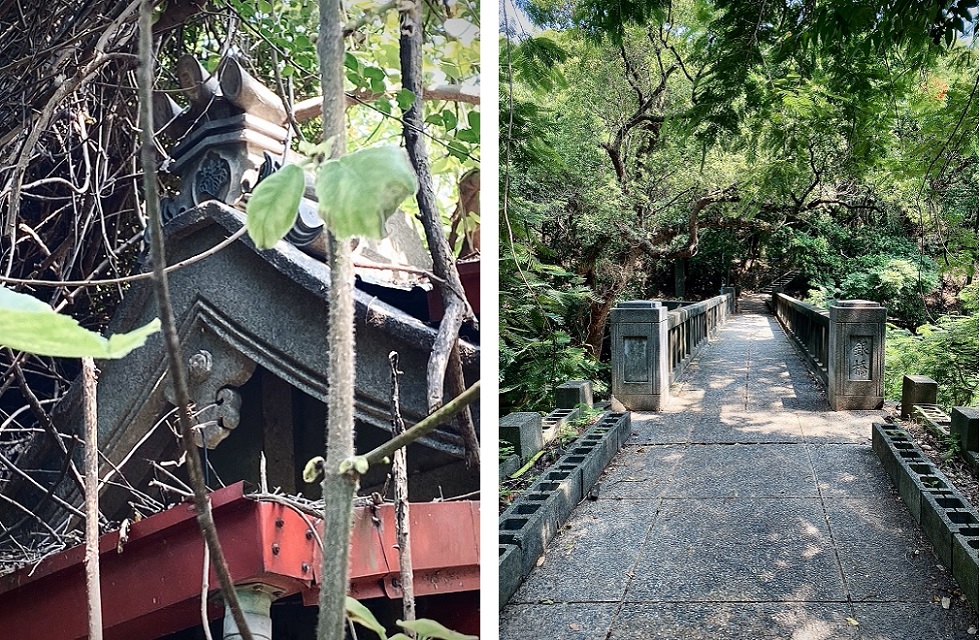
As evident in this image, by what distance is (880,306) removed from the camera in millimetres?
1674

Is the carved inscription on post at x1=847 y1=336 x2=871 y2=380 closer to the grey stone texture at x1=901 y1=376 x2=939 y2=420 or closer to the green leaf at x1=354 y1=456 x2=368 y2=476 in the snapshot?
the grey stone texture at x1=901 y1=376 x2=939 y2=420

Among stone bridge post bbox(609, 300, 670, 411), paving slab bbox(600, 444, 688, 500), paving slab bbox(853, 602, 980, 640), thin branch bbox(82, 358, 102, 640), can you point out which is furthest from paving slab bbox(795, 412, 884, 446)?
thin branch bbox(82, 358, 102, 640)

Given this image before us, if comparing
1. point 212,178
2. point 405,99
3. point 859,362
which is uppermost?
point 405,99

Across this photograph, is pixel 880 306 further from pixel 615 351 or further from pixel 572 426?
pixel 615 351

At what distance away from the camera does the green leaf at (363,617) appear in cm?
80

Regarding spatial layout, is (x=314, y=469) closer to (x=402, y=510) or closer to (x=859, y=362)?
(x=402, y=510)

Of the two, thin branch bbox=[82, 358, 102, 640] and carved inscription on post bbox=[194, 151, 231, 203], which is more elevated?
carved inscription on post bbox=[194, 151, 231, 203]

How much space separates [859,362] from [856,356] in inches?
1.1

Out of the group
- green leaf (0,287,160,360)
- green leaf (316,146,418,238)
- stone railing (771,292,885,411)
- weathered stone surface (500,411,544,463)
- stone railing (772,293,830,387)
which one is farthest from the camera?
weathered stone surface (500,411,544,463)

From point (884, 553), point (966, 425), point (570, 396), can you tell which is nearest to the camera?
point (884, 553)

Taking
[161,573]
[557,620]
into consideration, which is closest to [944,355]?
[557,620]

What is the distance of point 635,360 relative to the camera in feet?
9.00

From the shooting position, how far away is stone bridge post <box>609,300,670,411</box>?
8.62 ft

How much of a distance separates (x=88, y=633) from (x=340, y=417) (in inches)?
14.5
